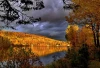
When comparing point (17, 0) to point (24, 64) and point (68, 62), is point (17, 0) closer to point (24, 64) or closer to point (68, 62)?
point (24, 64)

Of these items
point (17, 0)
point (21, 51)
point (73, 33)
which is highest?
point (17, 0)

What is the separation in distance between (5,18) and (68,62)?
11897 millimetres

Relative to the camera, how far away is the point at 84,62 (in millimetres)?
24750

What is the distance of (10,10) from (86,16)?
78.5ft

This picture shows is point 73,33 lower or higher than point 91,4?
lower

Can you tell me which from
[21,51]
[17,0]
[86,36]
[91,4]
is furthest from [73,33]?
[17,0]

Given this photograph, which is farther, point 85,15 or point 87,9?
point 85,15

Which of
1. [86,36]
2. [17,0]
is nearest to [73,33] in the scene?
[86,36]

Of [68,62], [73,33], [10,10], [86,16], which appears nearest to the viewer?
[10,10]

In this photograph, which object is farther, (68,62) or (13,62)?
(68,62)

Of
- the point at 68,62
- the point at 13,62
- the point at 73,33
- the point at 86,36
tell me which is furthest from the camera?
the point at 73,33

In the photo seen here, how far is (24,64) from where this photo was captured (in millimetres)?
17828

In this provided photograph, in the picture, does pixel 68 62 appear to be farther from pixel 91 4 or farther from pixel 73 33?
pixel 73 33

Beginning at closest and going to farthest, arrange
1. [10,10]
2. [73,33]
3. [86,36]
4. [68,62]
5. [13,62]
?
[10,10], [13,62], [68,62], [86,36], [73,33]
